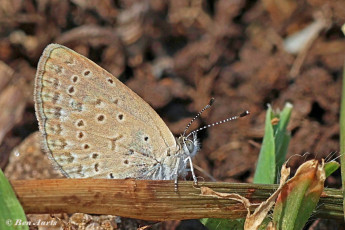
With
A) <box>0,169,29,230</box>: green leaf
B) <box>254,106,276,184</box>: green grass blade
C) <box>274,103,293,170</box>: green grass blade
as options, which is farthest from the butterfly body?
<box>0,169,29,230</box>: green leaf

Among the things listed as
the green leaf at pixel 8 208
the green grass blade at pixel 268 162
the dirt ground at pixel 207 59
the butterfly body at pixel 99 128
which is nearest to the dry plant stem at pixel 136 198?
the green leaf at pixel 8 208

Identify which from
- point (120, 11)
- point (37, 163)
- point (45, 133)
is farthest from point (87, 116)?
point (120, 11)

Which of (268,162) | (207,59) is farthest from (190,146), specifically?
(207,59)

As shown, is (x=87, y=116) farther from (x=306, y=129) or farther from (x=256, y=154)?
(x=306, y=129)

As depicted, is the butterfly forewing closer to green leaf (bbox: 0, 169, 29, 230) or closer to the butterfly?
the butterfly

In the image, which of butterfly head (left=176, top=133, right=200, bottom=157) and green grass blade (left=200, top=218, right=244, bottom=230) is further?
butterfly head (left=176, top=133, right=200, bottom=157)

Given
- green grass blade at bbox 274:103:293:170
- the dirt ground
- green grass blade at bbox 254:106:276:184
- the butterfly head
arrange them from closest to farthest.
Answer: green grass blade at bbox 254:106:276:184
the butterfly head
green grass blade at bbox 274:103:293:170
the dirt ground

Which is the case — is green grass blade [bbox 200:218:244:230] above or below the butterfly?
below
